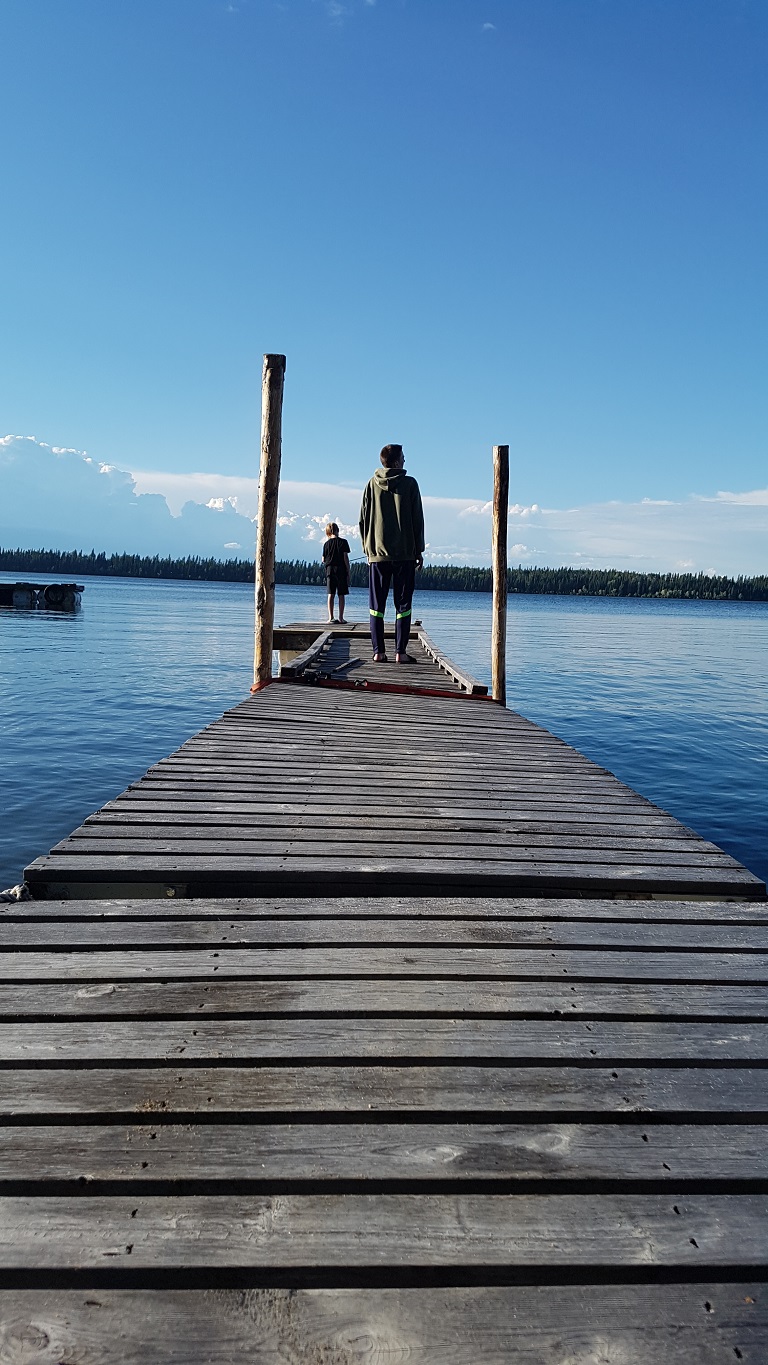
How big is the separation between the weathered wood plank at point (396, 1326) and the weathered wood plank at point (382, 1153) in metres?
0.27

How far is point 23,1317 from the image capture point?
1.52 meters

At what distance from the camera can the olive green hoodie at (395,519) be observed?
9.93m

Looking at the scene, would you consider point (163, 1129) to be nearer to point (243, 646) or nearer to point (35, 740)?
point (35, 740)

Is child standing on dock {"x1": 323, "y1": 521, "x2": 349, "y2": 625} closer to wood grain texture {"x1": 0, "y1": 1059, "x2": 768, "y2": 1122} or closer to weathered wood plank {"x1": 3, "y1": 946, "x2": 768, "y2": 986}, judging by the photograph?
weathered wood plank {"x1": 3, "y1": 946, "x2": 768, "y2": 986}

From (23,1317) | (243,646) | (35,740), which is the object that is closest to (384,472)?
(35,740)

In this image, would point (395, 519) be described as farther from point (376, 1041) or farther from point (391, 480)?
point (376, 1041)

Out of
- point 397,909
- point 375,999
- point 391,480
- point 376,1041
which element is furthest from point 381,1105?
point 391,480

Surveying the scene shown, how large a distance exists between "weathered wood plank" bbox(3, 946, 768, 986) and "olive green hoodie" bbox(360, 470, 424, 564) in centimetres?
737

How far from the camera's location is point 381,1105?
210 cm

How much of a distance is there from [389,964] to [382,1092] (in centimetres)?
74

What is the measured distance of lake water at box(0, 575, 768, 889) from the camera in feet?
36.9

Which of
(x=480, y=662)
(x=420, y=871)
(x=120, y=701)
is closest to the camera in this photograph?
(x=420, y=871)

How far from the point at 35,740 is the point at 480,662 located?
1707 centimetres

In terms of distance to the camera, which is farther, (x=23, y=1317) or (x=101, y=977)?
(x=101, y=977)
